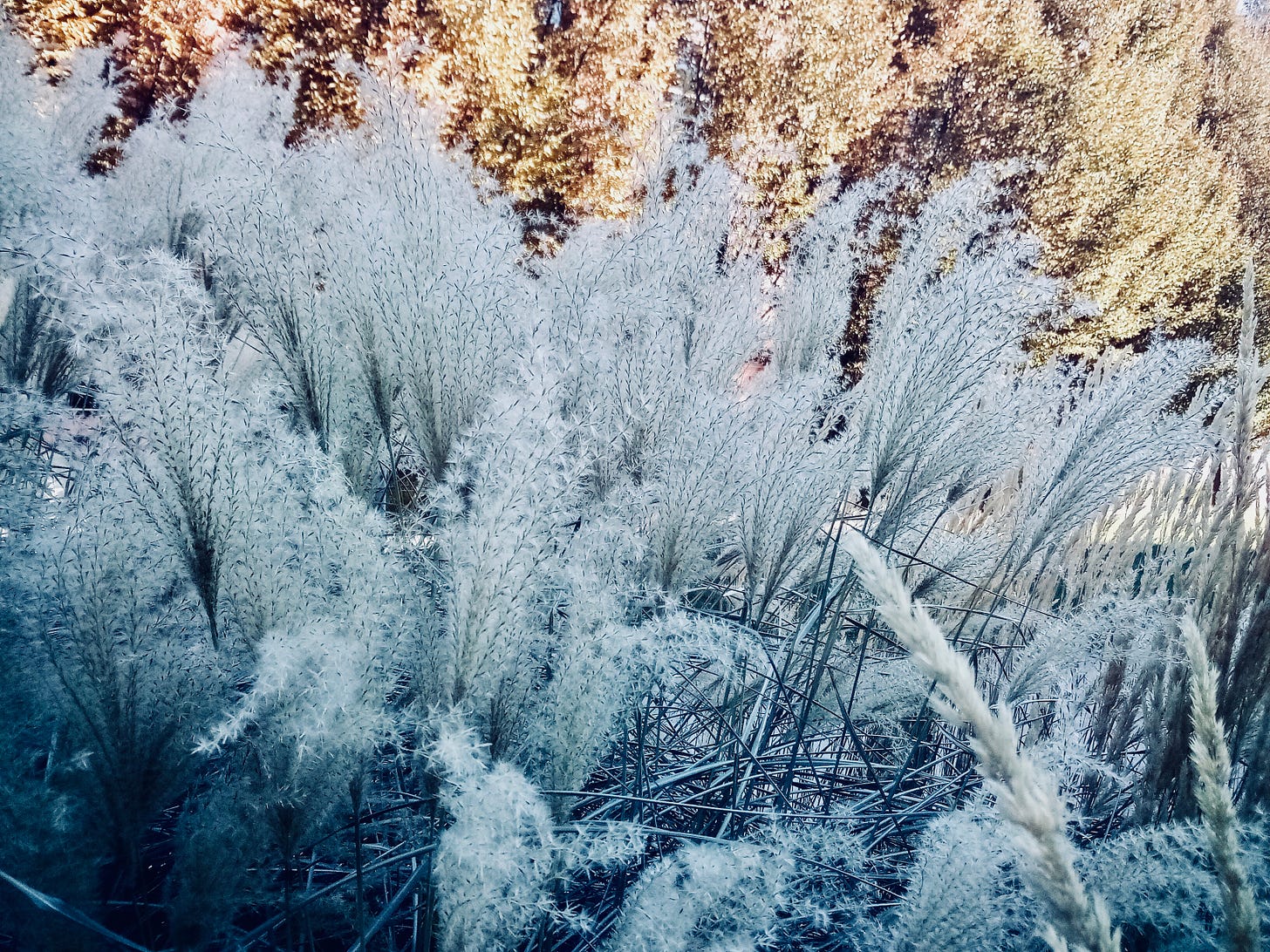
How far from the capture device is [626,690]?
87 cm

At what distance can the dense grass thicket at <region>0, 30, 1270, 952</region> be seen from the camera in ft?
2.36

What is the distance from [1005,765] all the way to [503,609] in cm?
43

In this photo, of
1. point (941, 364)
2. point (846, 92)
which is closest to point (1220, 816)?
point (941, 364)

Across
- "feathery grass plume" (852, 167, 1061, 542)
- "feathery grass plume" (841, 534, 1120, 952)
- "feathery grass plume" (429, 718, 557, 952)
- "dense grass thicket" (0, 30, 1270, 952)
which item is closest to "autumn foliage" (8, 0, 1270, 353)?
"feathery grass plume" (852, 167, 1061, 542)

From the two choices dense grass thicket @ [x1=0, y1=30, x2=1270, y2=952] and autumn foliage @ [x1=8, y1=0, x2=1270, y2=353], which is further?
autumn foliage @ [x1=8, y1=0, x2=1270, y2=353]

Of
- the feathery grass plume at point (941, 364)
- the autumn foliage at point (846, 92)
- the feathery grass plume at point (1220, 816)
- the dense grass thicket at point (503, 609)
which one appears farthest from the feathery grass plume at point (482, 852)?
the autumn foliage at point (846, 92)

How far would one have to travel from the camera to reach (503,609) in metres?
0.70

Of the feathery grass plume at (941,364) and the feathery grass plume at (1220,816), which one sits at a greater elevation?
the feathery grass plume at (941,364)

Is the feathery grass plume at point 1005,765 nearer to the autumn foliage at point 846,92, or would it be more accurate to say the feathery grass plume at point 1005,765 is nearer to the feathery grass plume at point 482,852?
the feathery grass plume at point 482,852

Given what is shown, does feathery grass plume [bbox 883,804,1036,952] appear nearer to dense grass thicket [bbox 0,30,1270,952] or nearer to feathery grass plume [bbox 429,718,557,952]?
dense grass thicket [bbox 0,30,1270,952]

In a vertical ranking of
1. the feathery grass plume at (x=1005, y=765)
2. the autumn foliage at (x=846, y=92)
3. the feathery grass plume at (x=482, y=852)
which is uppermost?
the autumn foliage at (x=846, y=92)

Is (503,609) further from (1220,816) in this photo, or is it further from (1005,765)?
(1220,816)

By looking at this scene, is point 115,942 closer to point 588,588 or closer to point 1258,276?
point 588,588

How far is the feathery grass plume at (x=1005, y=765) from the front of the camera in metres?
0.47
